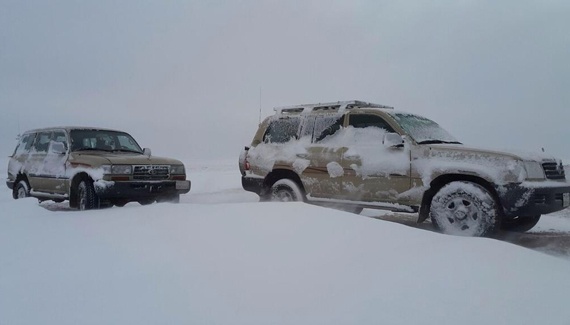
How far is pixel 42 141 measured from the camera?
29.5 feet

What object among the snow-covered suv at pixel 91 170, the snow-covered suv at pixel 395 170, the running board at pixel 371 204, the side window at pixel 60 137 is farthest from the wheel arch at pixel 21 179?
the running board at pixel 371 204

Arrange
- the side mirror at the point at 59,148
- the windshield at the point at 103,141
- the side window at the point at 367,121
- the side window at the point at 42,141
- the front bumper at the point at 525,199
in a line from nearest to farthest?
the front bumper at the point at 525,199
the side window at the point at 367,121
the side mirror at the point at 59,148
the windshield at the point at 103,141
the side window at the point at 42,141

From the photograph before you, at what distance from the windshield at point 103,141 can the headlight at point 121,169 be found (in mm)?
1431

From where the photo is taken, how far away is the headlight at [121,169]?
7.12 m

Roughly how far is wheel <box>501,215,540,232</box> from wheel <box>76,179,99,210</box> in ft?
21.5

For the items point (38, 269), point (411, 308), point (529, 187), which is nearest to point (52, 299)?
point (38, 269)

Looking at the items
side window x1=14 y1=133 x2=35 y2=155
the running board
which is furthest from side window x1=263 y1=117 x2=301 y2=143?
side window x1=14 y1=133 x2=35 y2=155

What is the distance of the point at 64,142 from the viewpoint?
325 inches

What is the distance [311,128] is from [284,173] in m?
0.89

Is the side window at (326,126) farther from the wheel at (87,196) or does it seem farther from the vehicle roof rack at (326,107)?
the wheel at (87,196)

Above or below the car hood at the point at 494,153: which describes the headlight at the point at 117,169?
below

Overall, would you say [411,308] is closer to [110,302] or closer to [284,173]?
[110,302]

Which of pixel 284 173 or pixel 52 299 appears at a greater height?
pixel 284 173

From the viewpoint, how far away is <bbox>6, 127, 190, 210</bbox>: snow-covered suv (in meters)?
7.17
